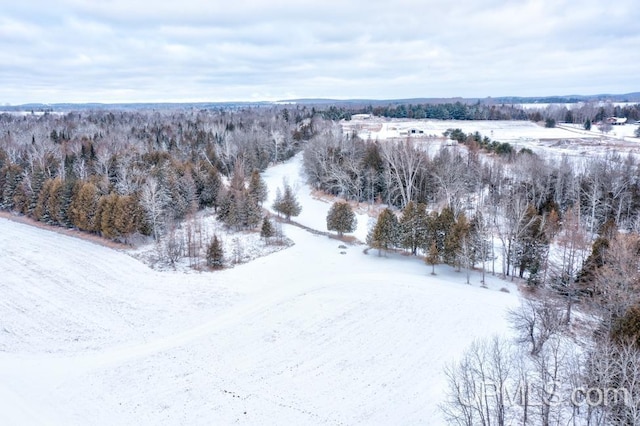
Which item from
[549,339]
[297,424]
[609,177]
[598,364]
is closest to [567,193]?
[609,177]

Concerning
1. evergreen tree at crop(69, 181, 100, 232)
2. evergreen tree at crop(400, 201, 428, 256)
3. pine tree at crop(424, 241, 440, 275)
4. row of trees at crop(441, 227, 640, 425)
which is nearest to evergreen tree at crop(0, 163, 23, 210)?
evergreen tree at crop(69, 181, 100, 232)

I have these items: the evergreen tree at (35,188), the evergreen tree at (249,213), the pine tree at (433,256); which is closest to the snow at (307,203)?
the evergreen tree at (249,213)

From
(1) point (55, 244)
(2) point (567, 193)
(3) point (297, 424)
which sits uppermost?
(2) point (567, 193)

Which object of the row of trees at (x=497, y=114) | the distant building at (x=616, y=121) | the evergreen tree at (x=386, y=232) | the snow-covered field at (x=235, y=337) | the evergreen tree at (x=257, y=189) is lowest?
the snow-covered field at (x=235, y=337)

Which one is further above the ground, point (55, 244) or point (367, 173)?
point (367, 173)

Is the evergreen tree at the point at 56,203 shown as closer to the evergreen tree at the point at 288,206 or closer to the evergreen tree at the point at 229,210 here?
the evergreen tree at the point at 229,210

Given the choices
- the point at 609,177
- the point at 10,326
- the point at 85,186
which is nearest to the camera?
the point at 10,326

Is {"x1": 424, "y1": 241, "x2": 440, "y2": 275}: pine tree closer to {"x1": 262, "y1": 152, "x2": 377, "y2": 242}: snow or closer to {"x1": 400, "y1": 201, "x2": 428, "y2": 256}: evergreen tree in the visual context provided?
{"x1": 400, "y1": 201, "x2": 428, "y2": 256}: evergreen tree

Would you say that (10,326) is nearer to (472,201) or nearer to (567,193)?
(472,201)
